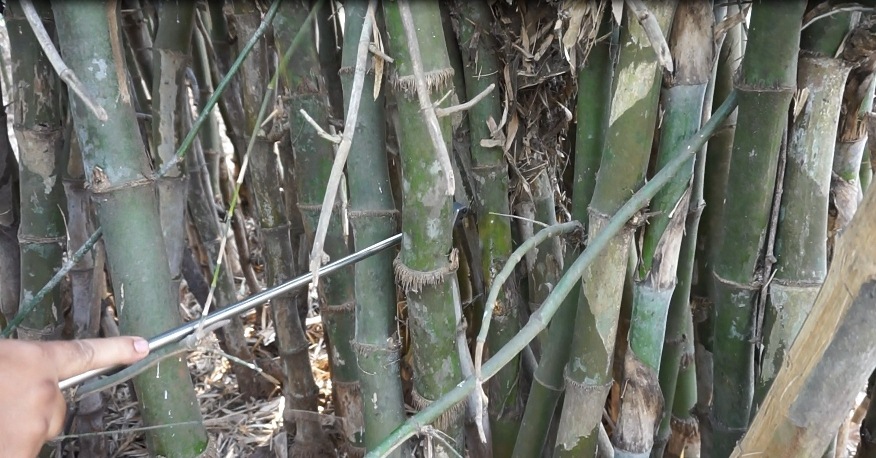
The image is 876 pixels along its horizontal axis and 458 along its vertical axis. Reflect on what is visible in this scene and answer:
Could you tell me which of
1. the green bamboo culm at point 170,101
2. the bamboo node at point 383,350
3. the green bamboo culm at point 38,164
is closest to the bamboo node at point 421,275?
the bamboo node at point 383,350

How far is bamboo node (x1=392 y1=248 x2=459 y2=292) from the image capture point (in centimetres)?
73

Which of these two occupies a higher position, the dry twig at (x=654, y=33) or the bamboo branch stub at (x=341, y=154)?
the dry twig at (x=654, y=33)

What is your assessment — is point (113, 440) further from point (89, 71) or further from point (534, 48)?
point (534, 48)

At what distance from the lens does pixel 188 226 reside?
185 centimetres

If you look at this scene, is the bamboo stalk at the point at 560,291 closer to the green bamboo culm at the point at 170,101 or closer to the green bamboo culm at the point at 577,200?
the green bamboo culm at the point at 577,200

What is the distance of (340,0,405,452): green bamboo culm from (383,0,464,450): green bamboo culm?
4 cm

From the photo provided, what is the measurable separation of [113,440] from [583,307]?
1261 mm

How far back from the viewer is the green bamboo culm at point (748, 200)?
0.64 metres

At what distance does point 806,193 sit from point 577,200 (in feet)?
0.76

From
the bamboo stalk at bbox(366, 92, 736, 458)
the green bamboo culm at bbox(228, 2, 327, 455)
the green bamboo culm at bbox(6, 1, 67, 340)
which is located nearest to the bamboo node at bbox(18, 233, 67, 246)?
the green bamboo culm at bbox(6, 1, 67, 340)

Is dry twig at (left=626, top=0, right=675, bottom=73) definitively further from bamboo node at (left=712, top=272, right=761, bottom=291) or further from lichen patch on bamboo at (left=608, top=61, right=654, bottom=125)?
bamboo node at (left=712, top=272, right=761, bottom=291)

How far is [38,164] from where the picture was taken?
1.03 meters

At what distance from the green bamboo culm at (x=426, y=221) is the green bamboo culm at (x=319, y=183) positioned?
0.19 meters

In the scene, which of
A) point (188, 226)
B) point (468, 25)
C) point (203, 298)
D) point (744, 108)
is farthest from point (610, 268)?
point (188, 226)
